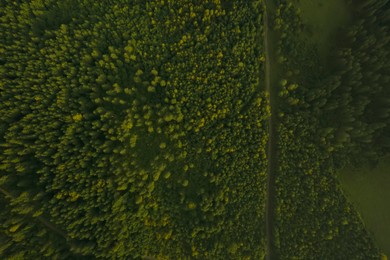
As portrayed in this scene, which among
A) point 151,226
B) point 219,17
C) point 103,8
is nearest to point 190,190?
point 151,226

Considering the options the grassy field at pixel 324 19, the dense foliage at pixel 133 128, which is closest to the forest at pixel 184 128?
the dense foliage at pixel 133 128

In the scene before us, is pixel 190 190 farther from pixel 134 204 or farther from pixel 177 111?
pixel 177 111

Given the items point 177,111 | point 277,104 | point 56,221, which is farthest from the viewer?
point 277,104

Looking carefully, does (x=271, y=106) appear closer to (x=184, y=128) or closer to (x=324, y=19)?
(x=184, y=128)

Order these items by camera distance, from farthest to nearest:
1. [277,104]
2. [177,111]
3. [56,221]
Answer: [277,104]
[177,111]
[56,221]

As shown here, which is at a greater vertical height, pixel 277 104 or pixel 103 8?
pixel 103 8

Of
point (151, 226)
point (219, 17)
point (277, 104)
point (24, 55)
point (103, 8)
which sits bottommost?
point (151, 226)
